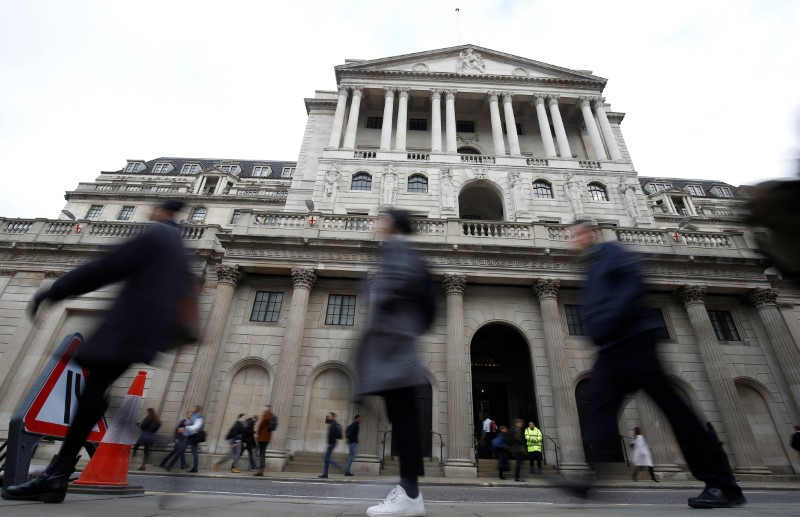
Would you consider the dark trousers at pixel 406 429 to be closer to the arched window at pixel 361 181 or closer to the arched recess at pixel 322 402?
the arched recess at pixel 322 402

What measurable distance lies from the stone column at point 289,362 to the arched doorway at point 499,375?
7.89m

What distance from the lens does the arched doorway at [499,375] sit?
17328 millimetres

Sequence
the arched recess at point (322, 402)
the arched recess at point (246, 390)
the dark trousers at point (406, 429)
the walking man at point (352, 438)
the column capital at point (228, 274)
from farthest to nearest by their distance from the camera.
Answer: the column capital at point (228, 274) → the arched recess at point (246, 390) → the arched recess at point (322, 402) → the walking man at point (352, 438) → the dark trousers at point (406, 429)

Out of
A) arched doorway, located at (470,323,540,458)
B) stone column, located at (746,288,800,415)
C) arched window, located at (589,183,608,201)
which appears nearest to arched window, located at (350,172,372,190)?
arched doorway, located at (470,323,540,458)

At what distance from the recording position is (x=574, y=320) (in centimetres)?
1716

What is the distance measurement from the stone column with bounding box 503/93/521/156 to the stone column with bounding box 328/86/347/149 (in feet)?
36.3

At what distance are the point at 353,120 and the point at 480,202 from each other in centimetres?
1000

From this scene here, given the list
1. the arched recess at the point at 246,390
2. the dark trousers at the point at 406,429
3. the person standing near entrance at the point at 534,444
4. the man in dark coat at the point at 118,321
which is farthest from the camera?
the arched recess at the point at 246,390

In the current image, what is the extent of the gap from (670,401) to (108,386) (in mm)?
4570

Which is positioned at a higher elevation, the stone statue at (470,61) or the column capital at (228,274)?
the stone statue at (470,61)

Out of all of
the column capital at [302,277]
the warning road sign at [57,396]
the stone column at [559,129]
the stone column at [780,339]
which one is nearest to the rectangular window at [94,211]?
the column capital at [302,277]

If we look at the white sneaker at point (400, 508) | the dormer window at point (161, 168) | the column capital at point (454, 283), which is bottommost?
the white sneaker at point (400, 508)

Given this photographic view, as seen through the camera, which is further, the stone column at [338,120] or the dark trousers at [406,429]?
the stone column at [338,120]

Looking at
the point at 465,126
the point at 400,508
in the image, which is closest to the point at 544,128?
the point at 465,126
